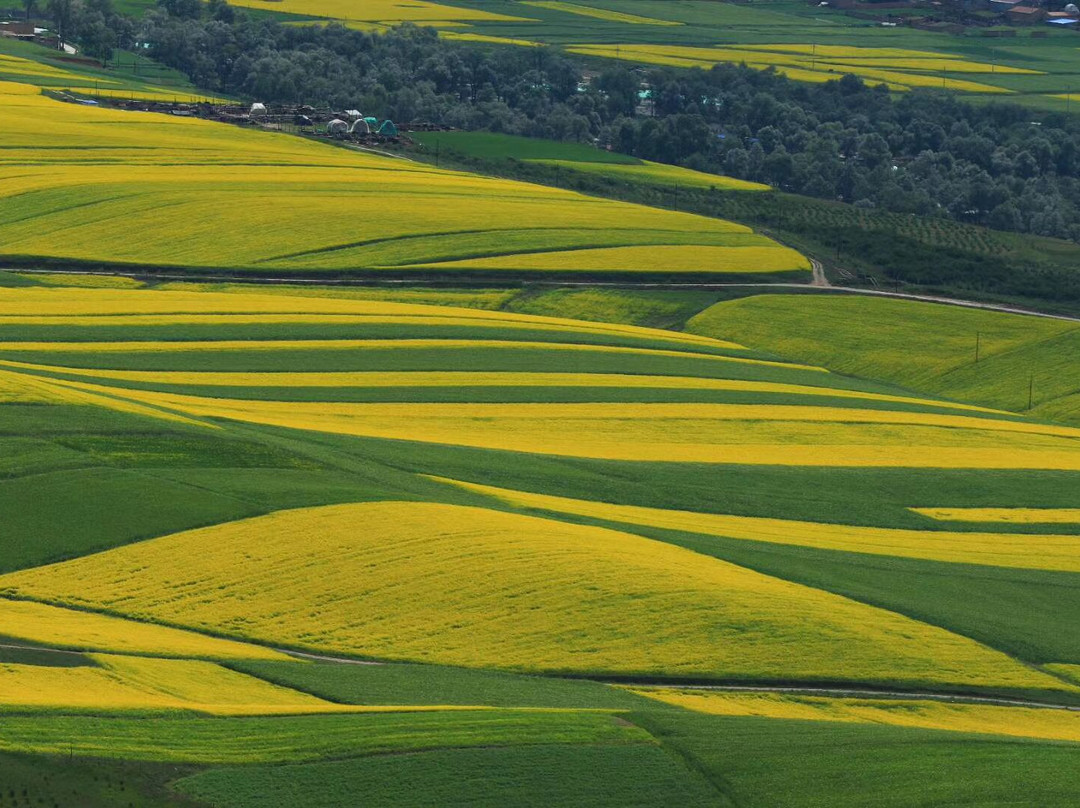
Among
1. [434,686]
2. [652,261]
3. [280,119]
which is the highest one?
[280,119]

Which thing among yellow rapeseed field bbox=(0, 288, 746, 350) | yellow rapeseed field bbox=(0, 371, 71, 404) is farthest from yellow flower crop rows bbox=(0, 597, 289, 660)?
yellow rapeseed field bbox=(0, 288, 746, 350)

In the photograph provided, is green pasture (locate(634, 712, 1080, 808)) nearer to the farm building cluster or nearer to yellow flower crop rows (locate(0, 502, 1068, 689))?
yellow flower crop rows (locate(0, 502, 1068, 689))

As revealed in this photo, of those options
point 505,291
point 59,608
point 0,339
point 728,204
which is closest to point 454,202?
point 505,291

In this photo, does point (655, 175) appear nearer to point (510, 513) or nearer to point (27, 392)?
point (27, 392)

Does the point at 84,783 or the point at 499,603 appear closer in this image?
the point at 84,783

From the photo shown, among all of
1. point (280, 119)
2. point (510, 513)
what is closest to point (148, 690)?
point (510, 513)

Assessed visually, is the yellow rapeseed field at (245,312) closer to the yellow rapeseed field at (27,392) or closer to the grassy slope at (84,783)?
the yellow rapeseed field at (27,392)

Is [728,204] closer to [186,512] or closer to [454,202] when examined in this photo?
[454,202]
